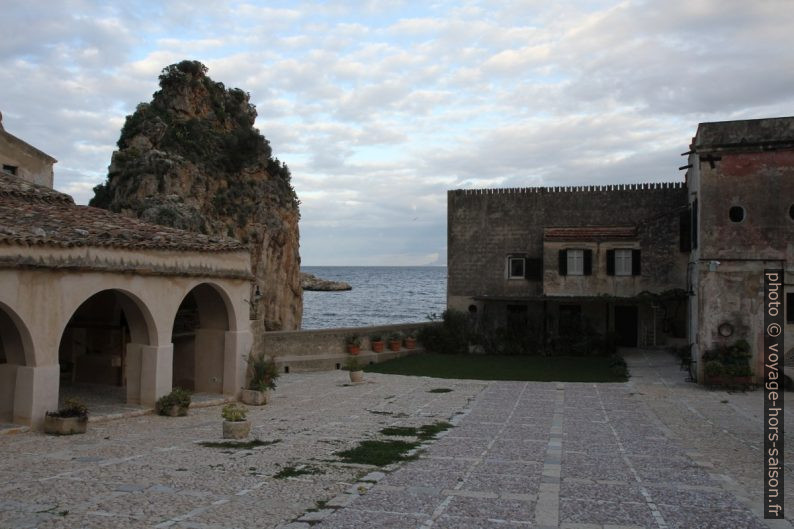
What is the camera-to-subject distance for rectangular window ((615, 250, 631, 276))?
29.9m

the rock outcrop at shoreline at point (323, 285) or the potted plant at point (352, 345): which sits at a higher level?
the rock outcrop at shoreline at point (323, 285)


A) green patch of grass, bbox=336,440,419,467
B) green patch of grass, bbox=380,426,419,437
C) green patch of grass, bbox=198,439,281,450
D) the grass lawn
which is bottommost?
the grass lawn

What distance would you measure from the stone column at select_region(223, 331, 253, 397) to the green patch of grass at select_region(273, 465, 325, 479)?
898 cm

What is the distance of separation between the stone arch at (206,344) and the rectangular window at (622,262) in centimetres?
1806

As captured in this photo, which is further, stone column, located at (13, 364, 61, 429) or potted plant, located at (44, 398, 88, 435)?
stone column, located at (13, 364, 61, 429)

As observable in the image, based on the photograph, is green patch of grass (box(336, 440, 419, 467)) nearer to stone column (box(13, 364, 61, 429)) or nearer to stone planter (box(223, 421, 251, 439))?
stone planter (box(223, 421, 251, 439))

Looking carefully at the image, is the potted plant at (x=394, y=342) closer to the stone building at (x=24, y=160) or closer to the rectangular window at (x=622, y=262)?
the rectangular window at (x=622, y=262)

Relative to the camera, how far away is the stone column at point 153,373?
16.7 m

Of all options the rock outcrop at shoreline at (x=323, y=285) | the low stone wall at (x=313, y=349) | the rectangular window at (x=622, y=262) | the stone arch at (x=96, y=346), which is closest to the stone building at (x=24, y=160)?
the stone arch at (x=96, y=346)

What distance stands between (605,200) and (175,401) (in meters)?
22.8

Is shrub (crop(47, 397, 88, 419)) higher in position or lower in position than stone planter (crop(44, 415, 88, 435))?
higher

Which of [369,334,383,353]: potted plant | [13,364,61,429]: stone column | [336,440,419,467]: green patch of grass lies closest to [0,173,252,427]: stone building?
[13,364,61,429]: stone column

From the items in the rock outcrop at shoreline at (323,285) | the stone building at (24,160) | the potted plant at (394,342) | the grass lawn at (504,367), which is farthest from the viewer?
the rock outcrop at shoreline at (323,285)

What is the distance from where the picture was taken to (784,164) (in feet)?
71.4
